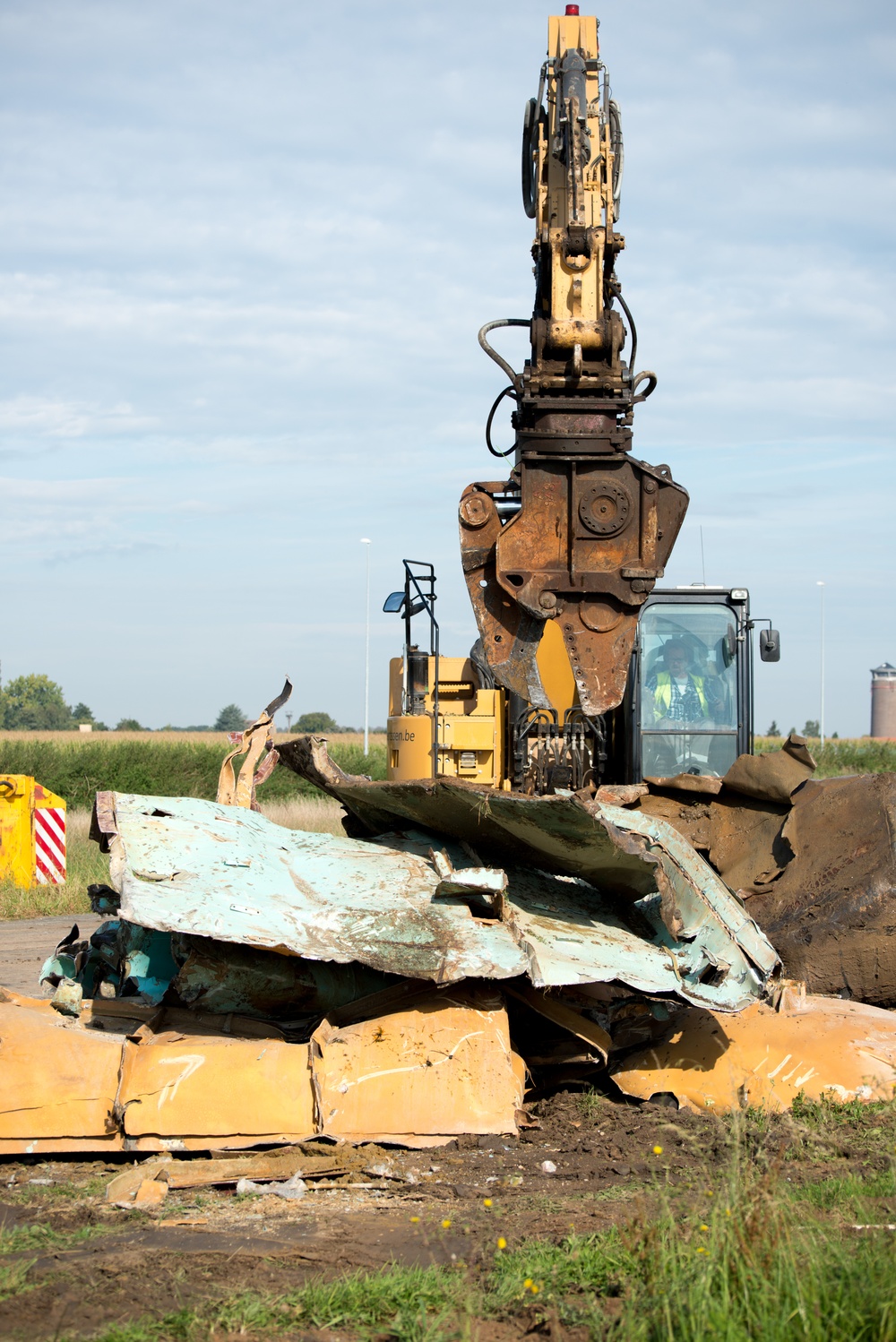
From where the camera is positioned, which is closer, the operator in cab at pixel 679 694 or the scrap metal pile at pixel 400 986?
the scrap metal pile at pixel 400 986

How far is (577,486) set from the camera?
21.4 feet

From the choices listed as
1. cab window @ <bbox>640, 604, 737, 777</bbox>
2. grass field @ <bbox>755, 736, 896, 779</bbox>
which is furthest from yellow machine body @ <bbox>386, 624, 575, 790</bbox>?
grass field @ <bbox>755, 736, 896, 779</bbox>

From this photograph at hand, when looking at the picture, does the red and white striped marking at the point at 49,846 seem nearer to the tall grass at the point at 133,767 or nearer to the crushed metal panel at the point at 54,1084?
the crushed metal panel at the point at 54,1084

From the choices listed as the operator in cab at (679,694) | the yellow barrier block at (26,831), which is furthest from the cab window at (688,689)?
the yellow barrier block at (26,831)

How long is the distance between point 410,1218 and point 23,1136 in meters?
1.77

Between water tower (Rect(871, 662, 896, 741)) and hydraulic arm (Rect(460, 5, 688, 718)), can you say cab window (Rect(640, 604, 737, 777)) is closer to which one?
hydraulic arm (Rect(460, 5, 688, 718))

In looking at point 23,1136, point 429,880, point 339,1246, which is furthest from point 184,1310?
point 429,880

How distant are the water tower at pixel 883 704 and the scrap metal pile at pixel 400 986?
157ft

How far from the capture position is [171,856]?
575 centimetres

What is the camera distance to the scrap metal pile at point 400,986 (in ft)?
17.1

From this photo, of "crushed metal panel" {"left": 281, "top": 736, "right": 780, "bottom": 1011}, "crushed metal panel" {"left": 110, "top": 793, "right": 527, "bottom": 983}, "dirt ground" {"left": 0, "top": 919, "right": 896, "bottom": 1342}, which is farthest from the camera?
"crushed metal panel" {"left": 281, "top": 736, "right": 780, "bottom": 1011}

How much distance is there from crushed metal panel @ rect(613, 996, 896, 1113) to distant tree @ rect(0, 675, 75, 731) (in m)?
69.6

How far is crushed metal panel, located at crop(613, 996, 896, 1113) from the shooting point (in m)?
5.87

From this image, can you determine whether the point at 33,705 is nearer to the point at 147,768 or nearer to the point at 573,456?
the point at 147,768
